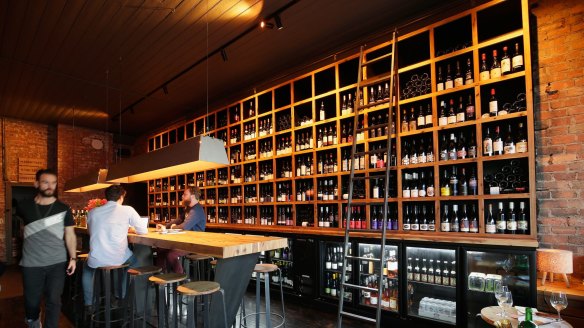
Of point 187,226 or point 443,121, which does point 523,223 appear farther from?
point 187,226

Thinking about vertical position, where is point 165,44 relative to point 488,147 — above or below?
above

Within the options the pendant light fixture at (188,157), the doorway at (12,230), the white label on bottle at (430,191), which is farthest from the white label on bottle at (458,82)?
the doorway at (12,230)

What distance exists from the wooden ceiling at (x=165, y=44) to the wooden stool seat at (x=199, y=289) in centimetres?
251

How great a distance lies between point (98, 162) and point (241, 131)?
4.91m

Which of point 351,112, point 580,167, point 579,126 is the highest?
point 351,112

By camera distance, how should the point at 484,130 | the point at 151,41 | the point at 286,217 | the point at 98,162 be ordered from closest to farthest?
the point at 484,130 → the point at 151,41 → the point at 286,217 → the point at 98,162

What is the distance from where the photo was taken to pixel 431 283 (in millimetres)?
3477

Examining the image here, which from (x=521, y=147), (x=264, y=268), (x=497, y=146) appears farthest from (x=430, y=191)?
(x=264, y=268)

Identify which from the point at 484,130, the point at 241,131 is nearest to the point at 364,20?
the point at 484,130

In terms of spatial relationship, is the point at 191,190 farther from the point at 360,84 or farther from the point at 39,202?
the point at 360,84

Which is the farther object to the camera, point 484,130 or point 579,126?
point 484,130

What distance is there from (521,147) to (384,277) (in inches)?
73.0

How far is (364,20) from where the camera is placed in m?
3.73

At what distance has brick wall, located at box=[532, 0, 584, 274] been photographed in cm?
302
